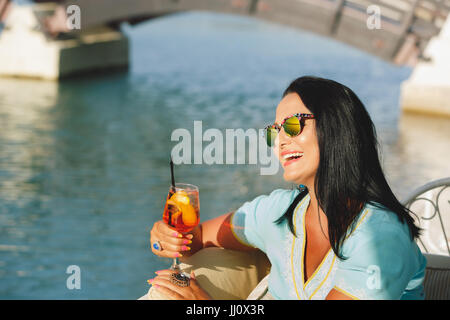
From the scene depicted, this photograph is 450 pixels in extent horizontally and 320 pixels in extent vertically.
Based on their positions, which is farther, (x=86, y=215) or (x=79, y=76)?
(x=79, y=76)

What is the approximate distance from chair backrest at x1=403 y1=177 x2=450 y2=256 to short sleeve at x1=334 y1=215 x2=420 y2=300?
1.17m

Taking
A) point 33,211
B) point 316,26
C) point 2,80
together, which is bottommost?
point 2,80

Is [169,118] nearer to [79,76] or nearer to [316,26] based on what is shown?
[316,26]

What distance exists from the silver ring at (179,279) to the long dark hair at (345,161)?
0.54m

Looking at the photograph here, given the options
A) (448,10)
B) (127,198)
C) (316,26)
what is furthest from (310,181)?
(316,26)

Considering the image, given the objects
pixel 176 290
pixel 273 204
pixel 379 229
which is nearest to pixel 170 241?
pixel 176 290

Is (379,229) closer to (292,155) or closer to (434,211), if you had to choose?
(292,155)

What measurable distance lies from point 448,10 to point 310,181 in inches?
562

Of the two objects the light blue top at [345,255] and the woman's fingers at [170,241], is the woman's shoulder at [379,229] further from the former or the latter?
the woman's fingers at [170,241]

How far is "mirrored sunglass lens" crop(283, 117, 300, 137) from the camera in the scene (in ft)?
7.01

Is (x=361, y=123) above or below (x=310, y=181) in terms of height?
above

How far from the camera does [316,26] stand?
17031 millimetres

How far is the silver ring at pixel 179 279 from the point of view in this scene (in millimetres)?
2277

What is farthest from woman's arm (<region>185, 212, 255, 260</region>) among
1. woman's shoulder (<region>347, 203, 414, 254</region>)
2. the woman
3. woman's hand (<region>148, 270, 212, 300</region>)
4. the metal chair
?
the metal chair
